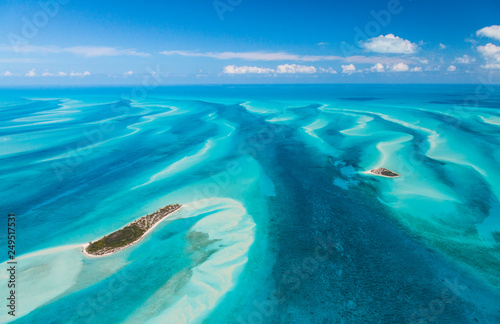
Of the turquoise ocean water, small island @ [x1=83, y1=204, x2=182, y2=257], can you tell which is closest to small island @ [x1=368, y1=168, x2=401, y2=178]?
the turquoise ocean water

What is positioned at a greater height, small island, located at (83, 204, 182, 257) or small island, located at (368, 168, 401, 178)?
small island, located at (368, 168, 401, 178)

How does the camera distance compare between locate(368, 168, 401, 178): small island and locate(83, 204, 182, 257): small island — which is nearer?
locate(83, 204, 182, 257): small island

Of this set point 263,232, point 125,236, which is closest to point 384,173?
point 263,232

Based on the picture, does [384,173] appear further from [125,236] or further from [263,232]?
[125,236]

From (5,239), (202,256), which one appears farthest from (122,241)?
(5,239)

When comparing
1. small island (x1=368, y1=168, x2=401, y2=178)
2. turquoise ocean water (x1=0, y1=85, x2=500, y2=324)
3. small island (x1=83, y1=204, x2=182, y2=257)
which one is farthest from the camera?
small island (x1=368, y1=168, x2=401, y2=178)

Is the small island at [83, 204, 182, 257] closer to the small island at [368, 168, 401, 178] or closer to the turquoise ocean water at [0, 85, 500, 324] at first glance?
the turquoise ocean water at [0, 85, 500, 324]

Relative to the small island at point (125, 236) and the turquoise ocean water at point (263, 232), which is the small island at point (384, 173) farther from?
the small island at point (125, 236)

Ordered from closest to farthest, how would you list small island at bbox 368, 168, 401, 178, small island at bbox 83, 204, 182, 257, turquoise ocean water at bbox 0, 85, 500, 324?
turquoise ocean water at bbox 0, 85, 500, 324, small island at bbox 83, 204, 182, 257, small island at bbox 368, 168, 401, 178
